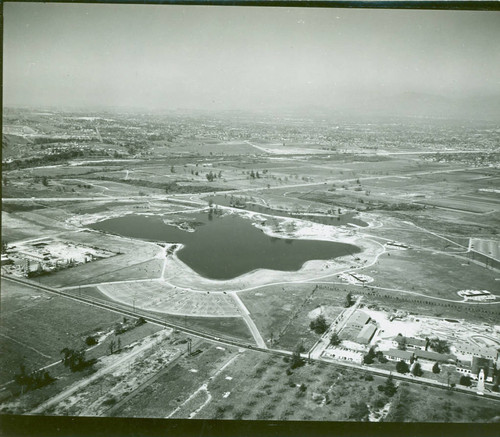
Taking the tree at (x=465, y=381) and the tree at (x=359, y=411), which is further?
the tree at (x=465, y=381)

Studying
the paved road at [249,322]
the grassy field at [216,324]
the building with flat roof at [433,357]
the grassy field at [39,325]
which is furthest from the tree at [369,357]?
the grassy field at [39,325]

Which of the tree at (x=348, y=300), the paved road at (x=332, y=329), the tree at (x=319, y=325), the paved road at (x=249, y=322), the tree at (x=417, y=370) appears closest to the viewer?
the tree at (x=417, y=370)

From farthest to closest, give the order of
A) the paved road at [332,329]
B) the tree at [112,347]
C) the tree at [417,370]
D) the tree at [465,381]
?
the paved road at [332,329]
the tree at [112,347]
the tree at [417,370]
the tree at [465,381]

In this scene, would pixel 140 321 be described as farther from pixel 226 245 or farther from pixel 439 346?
pixel 439 346

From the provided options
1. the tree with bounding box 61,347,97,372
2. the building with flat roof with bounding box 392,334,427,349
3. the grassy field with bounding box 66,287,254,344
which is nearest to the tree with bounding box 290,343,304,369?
the grassy field with bounding box 66,287,254,344

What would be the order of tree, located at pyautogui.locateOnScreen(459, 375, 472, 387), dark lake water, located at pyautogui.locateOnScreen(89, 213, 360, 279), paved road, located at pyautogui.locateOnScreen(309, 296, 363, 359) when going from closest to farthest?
tree, located at pyautogui.locateOnScreen(459, 375, 472, 387), paved road, located at pyautogui.locateOnScreen(309, 296, 363, 359), dark lake water, located at pyautogui.locateOnScreen(89, 213, 360, 279)

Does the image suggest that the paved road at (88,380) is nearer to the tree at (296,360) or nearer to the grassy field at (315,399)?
the grassy field at (315,399)

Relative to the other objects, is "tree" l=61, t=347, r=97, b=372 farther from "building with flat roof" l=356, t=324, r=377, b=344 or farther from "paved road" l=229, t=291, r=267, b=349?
"building with flat roof" l=356, t=324, r=377, b=344
